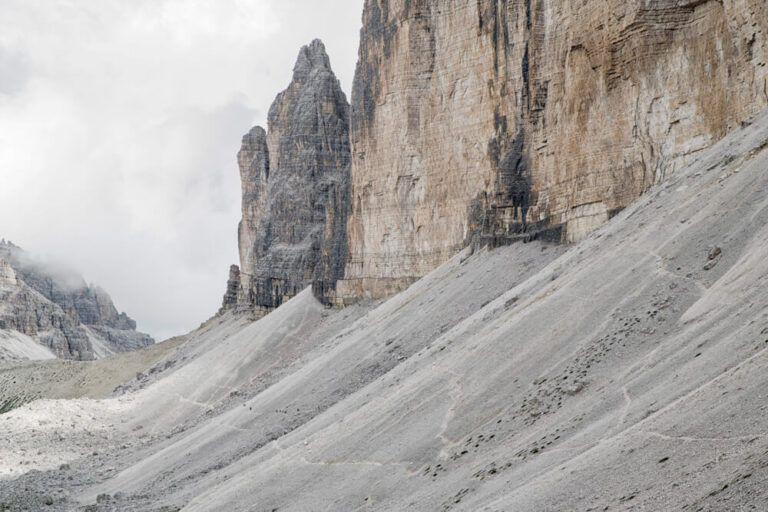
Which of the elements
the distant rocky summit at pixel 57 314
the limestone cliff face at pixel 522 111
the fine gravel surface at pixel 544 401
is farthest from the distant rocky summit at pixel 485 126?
the distant rocky summit at pixel 57 314

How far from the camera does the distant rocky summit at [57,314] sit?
116 meters

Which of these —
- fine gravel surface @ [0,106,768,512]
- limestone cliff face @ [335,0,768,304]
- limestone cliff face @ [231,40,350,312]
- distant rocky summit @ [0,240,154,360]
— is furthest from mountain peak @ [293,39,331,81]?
distant rocky summit @ [0,240,154,360]

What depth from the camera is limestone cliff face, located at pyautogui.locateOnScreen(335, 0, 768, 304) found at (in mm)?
25406

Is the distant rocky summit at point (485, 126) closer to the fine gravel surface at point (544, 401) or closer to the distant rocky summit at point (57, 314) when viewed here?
the fine gravel surface at point (544, 401)

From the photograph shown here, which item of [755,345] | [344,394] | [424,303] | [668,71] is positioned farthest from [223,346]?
[755,345]

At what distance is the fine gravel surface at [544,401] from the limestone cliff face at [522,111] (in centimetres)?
319

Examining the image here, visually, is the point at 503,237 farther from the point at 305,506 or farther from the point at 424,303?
the point at 305,506

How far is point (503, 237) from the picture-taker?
117 ft

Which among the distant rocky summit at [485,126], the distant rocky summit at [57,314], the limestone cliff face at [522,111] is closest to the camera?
the limestone cliff face at [522,111]

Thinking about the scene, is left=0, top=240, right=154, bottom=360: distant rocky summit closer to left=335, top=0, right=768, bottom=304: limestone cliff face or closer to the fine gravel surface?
left=335, top=0, right=768, bottom=304: limestone cliff face

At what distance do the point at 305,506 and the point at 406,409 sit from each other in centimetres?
331

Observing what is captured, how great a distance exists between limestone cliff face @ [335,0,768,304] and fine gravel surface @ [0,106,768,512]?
319 centimetres

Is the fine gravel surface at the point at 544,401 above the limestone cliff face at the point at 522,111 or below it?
below

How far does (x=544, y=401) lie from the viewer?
1514cm
